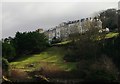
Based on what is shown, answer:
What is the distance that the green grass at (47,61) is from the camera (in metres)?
47.4

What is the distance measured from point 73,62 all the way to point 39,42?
33.4 feet

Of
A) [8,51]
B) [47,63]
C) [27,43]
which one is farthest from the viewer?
[27,43]

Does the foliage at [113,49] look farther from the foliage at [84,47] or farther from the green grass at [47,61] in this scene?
the green grass at [47,61]

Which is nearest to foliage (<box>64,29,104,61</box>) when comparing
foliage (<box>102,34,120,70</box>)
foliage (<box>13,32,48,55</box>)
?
foliage (<box>102,34,120,70</box>)

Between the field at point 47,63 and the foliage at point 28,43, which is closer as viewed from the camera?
the field at point 47,63

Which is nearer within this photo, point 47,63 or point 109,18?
point 47,63

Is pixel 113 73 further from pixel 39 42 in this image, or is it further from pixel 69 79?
pixel 39 42

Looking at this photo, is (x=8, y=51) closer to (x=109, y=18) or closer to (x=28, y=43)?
(x=28, y=43)

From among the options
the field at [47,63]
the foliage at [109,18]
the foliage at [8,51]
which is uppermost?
the foliage at [109,18]

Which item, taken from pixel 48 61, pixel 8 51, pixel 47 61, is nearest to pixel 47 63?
pixel 48 61

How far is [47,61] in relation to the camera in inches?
2029

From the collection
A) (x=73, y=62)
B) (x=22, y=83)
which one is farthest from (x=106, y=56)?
(x=22, y=83)

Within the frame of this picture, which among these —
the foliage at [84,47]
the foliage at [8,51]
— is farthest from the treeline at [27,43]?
the foliage at [84,47]

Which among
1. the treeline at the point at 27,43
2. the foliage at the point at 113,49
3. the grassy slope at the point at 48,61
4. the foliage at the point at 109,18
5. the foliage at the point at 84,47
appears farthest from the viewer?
the foliage at the point at 109,18
